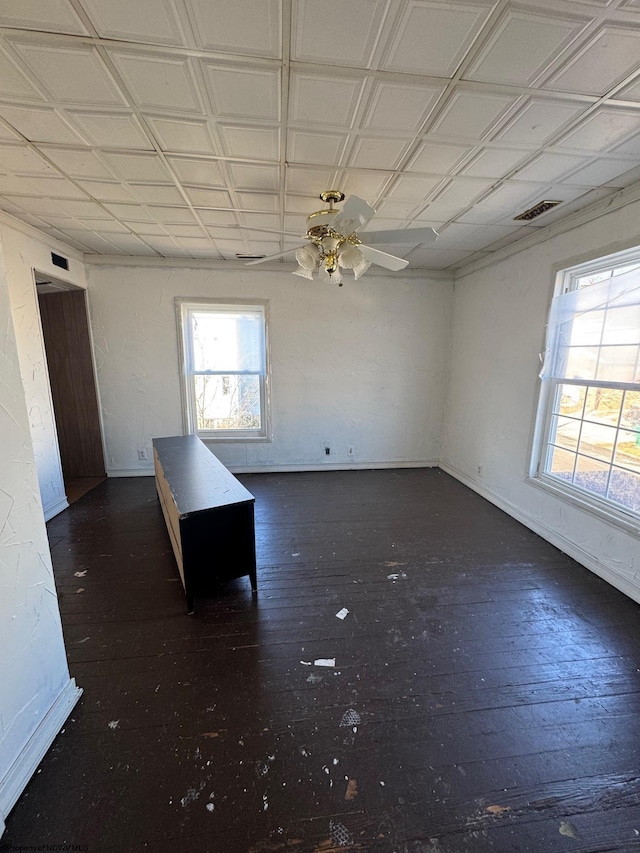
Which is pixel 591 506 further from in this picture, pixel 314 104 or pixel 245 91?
pixel 245 91

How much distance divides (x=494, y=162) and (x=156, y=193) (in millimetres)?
2159

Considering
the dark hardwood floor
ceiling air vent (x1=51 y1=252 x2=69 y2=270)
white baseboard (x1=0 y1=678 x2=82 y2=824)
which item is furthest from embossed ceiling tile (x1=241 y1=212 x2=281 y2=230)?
white baseboard (x1=0 y1=678 x2=82 y2=824)

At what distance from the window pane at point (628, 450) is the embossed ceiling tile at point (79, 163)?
372 centimetres

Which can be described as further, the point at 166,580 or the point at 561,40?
the point at 166,580

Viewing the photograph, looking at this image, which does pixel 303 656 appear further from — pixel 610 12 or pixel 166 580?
pixel 610 12

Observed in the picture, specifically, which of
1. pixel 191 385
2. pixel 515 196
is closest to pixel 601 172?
pixel 515 196

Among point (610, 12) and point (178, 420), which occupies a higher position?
point (610, 12)

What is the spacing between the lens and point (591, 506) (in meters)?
2.39

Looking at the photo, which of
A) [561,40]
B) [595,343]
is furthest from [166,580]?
[595,343]

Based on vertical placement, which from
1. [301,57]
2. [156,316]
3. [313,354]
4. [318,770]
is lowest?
[318,770]

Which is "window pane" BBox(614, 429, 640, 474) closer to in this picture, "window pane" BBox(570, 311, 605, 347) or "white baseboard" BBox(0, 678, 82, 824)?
"window pane" BBox(570, 311, 605, 347)

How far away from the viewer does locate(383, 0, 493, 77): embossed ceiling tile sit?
107 cm

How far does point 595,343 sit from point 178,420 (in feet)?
13.7

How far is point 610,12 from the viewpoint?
3.54 feet
